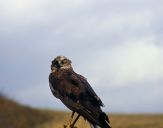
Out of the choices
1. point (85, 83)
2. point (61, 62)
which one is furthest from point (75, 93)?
point (61, 62)

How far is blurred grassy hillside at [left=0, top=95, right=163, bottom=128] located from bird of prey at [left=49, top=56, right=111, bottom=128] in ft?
55.8

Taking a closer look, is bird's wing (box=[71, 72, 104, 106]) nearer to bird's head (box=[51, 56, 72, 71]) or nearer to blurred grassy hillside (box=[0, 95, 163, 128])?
bird's head (box=[51, 56, 72, 71])

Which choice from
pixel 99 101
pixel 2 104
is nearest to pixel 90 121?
pixel 99 101

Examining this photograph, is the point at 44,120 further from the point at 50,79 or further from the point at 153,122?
the point at 50,79

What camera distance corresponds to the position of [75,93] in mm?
14570

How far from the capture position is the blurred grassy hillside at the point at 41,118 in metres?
32.9

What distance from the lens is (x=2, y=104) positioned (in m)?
36.0

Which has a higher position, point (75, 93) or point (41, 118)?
point (41, 118)

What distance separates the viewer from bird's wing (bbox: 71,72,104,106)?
46.7ft

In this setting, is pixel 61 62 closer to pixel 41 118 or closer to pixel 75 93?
pixel 75 93

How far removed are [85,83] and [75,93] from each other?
0.31 m

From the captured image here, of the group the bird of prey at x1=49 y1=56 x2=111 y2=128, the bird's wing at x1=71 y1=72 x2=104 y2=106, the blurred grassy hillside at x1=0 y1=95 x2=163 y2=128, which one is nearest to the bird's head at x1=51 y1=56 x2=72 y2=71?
the bird of prey at x1=49 y1=56 x2=111 y2=128

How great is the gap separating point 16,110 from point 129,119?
5.96 meters

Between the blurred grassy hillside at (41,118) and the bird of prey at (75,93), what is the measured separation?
1700 cm
